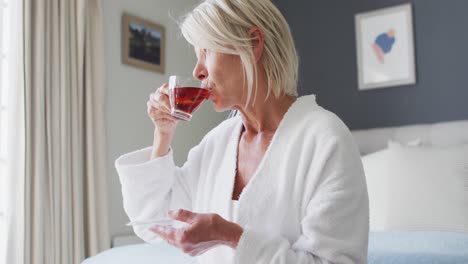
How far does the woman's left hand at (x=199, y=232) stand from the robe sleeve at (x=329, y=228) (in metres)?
0.03

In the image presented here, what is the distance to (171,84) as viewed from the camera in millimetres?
1407

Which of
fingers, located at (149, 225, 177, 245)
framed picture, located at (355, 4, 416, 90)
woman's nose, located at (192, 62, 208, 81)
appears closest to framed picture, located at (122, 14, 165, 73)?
framed picture, located at (355, 4, 416, 90)

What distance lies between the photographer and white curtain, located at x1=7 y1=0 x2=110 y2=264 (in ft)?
9.77

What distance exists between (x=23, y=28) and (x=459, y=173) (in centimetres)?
248

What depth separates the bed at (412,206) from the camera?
216cm

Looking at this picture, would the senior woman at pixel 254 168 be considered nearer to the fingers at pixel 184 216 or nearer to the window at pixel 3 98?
the fingers at pixel 184 216

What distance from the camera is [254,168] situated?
4.55 feet

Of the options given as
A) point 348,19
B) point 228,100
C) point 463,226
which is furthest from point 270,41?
point 348,19

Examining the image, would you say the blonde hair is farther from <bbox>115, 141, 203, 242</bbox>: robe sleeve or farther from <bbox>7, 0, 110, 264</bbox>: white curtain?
<bbox>7, 0, 110, 264</bbox>: white curtain

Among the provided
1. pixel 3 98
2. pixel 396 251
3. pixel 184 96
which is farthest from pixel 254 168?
pixel 3 98

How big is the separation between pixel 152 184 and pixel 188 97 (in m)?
0.27

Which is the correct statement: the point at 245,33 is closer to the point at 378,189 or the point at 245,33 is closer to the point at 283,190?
the point at 283,190

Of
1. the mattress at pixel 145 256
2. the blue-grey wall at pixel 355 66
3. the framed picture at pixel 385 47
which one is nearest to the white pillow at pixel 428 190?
the blue-grey wall at pixel 355 66

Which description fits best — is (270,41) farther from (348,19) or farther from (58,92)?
(348,19)
